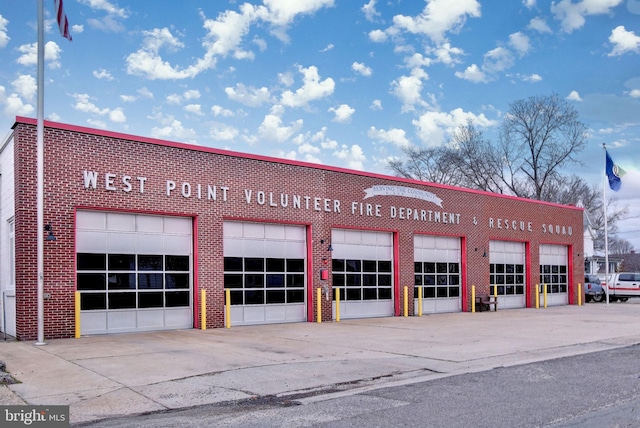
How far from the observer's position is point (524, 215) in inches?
1235

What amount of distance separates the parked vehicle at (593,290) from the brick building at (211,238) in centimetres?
1385

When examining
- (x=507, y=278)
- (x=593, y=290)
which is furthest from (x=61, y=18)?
(x=593, y=290)

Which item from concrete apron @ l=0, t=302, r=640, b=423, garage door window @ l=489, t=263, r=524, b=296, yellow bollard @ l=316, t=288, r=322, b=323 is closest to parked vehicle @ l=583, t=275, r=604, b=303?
garage door window @ l=489, t=263, r=524, b=296

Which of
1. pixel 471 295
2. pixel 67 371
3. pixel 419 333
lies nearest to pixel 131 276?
pixel 67 371

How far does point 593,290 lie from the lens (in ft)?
129

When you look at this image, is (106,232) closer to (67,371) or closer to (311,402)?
(67,371)

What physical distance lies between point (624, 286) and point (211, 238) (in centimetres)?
3043

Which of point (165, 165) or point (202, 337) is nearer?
point (202, 337)

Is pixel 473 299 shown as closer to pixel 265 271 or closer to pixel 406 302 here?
pixel 406 302

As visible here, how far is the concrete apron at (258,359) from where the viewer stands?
9.05 metres

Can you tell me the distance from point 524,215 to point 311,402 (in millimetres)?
25227

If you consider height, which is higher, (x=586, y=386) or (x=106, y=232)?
(x=106, y=232)

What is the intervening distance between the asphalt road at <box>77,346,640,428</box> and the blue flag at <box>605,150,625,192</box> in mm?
22932

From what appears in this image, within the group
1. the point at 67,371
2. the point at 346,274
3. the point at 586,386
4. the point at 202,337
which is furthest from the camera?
the point at 346,274
